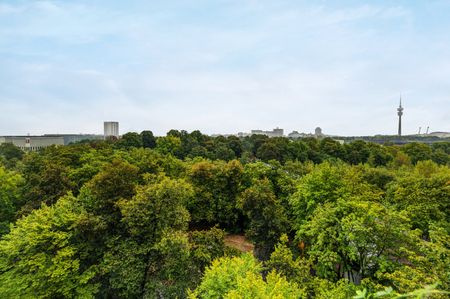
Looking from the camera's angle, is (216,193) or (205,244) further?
(216,193)

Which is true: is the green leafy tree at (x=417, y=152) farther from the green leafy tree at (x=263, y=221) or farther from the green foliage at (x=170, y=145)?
the green leafy tree at (x=263, y=221)

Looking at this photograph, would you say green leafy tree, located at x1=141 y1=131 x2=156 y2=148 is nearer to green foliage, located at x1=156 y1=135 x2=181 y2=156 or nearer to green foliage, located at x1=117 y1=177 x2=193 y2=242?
green foliage, located at x1=156 y1=135 x2=181 y2=156

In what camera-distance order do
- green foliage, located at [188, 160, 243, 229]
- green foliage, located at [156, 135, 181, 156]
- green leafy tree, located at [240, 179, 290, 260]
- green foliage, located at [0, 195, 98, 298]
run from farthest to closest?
green foliage, located at [156, 135, 181, 156] < green foliage, located at [188, 160, 243, 229] < green leafy tree, located at [240, 179, 290, 260] < green foliage, located at [0, 195, 98, 298]

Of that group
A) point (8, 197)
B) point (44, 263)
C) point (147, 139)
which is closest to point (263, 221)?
point (44, 263)

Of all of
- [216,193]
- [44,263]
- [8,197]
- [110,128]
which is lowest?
[44,263]

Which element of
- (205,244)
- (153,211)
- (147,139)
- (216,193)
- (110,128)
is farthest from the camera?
(110,128)

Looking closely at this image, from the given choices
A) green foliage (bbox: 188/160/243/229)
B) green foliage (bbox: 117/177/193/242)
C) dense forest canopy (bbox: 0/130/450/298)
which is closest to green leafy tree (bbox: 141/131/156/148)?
green foliage (bbox: 188/160/243/229)

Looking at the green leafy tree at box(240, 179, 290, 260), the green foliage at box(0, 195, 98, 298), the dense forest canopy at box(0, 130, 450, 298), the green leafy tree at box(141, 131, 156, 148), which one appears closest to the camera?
the dense forest canopy at box(0, 130, 450, 298)

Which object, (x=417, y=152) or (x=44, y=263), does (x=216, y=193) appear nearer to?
(x=44, y=263)

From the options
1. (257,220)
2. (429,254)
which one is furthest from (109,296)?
(429,254)

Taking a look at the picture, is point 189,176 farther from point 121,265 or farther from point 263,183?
point 121,265

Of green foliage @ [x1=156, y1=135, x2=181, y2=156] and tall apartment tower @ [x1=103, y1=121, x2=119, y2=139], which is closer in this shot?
green foliage @ [x1=156, y1=135, x2=181, y2=156]
